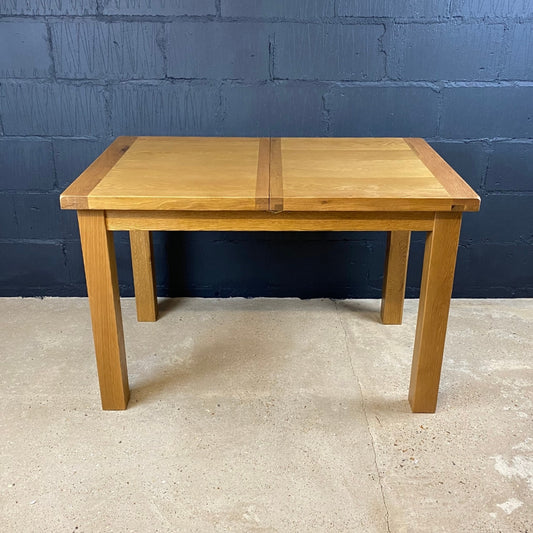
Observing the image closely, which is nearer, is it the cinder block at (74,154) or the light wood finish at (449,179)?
the light wood finish at (449,179)

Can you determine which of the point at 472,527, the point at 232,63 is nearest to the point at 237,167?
the point at 232,63

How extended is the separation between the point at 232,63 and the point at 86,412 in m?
1.42

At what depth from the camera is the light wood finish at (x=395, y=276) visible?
2326 millimetres

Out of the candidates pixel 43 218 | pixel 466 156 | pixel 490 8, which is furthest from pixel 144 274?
pixel 490 8

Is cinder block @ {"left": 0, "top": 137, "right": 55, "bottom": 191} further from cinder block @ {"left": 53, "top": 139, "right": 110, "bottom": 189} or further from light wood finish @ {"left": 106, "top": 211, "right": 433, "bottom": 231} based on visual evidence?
light wood finish @ {"left": 106, "top": 211, "right": 433, "bottom": 231}

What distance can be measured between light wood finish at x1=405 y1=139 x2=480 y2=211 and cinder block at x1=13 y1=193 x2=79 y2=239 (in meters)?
1.47

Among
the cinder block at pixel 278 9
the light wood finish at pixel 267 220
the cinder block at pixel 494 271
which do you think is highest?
the cinder block at pixel 278 9

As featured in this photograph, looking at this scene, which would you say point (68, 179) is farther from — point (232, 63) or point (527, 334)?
point (527, 334)

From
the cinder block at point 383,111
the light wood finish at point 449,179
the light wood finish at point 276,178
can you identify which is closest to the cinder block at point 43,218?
the light wood finish at point 276,178

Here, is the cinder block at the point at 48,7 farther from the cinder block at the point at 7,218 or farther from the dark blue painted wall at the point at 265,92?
the cinder block at the point at 7,218

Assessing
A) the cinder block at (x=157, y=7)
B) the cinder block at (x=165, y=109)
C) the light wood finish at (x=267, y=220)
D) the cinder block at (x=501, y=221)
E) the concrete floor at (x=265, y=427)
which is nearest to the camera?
the concrete floor at (x=265, y=427)

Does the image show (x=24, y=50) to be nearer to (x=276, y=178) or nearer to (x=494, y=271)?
(x=276, y=178)

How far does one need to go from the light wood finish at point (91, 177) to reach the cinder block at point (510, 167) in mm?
1486

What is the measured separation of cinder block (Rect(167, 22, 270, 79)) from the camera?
90.3 inches
